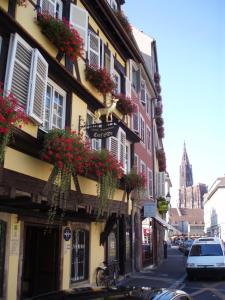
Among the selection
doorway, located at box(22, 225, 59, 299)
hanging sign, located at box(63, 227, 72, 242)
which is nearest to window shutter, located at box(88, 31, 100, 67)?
hanging sign, located at box(63, 227, 72, 242)

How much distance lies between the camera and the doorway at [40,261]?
1249 cm

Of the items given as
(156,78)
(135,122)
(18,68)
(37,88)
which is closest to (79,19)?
(37,88)

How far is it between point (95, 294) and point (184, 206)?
6191 inches

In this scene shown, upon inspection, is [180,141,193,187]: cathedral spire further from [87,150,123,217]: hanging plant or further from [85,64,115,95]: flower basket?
[87,150,123,217]: hanging plant

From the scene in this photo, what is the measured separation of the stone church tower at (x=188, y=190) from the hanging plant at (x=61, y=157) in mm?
146751

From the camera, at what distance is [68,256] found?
508 inches

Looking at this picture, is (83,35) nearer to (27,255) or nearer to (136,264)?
(27,255)

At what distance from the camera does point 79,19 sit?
13.1 metres

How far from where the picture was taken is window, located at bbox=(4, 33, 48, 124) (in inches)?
355

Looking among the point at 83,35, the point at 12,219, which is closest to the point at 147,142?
the point at 83,35

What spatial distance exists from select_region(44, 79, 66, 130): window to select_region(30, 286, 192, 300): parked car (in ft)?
22.1

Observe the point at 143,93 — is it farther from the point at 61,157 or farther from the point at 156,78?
the point at 61,157

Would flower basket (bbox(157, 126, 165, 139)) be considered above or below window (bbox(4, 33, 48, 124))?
above

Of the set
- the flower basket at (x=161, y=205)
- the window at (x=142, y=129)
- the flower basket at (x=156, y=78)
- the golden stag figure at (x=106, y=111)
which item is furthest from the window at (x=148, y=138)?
the golden stag figure at (x=106, y=111)
